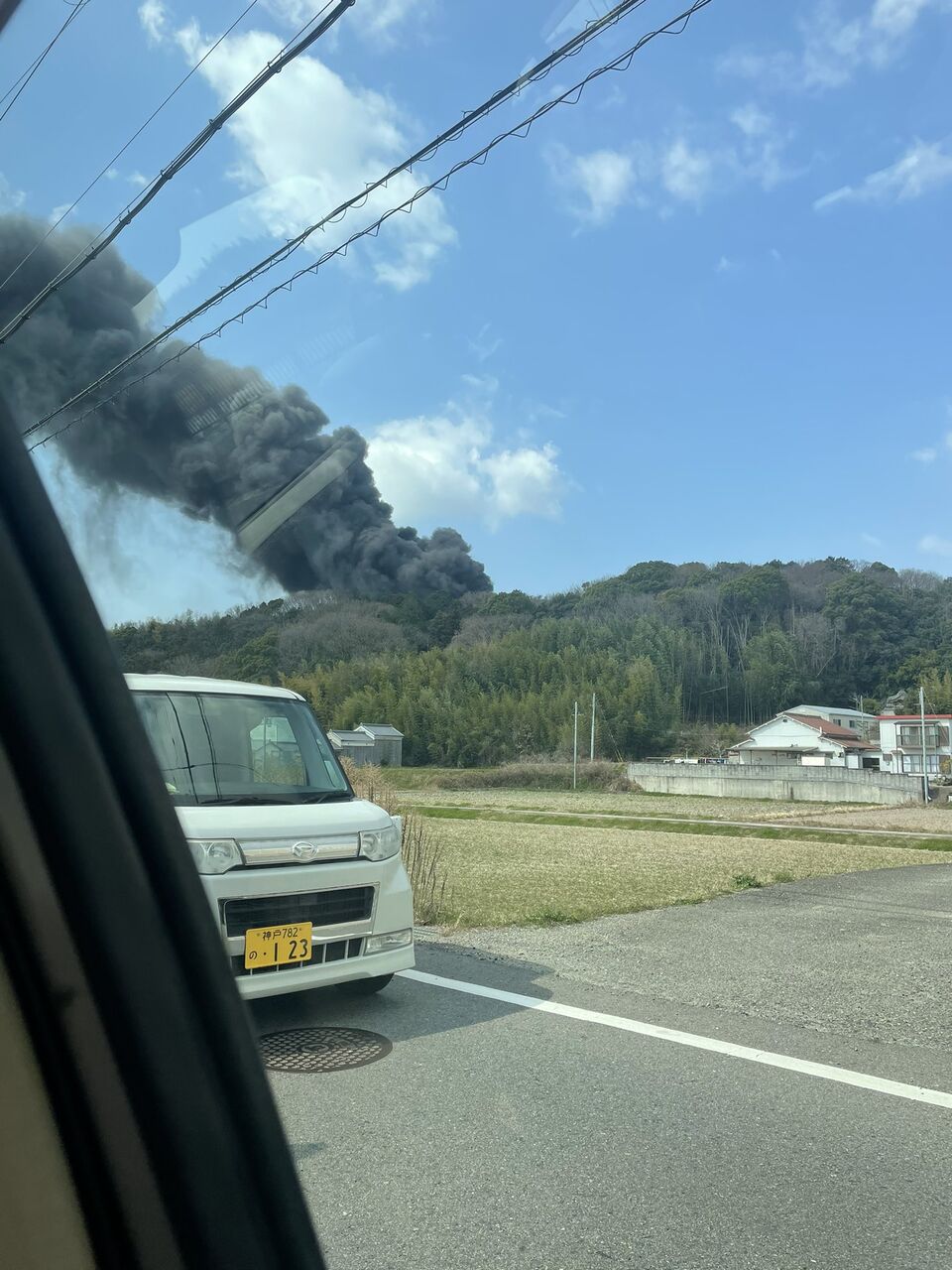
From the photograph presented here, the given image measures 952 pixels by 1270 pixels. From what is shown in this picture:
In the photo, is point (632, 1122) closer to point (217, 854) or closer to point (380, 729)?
point (217, 854)

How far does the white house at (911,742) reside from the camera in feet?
193

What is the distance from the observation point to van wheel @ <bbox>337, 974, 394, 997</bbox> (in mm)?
5137

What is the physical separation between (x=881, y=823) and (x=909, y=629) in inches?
1978

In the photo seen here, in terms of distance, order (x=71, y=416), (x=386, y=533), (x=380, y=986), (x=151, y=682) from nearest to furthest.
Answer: (x=151, y=682) → (x=380, y=986) → (x=71, y=416) → (x=386, y=533)

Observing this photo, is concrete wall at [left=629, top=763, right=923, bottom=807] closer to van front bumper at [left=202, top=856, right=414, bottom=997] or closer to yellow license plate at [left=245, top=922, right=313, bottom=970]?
van front bumper at [left=202, top=856, right=414, bottom=997]

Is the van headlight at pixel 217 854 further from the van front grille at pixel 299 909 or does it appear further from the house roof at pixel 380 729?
the house roof at pixel 380 729

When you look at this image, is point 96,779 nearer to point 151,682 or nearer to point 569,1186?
point 569,1186

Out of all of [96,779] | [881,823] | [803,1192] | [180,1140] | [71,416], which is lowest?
[881,823]

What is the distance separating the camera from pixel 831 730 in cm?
6266

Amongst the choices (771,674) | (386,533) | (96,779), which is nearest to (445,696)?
(386,533)

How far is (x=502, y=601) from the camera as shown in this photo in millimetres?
60344

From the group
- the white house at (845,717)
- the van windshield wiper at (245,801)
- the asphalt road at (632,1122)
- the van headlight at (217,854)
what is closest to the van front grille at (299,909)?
the van headlight at (217,854)

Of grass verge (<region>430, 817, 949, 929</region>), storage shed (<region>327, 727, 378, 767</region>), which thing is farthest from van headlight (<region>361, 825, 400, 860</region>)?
grass verge (<region>430, 817, 949, 929</region>)

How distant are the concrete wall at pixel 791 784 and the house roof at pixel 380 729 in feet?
43.4
